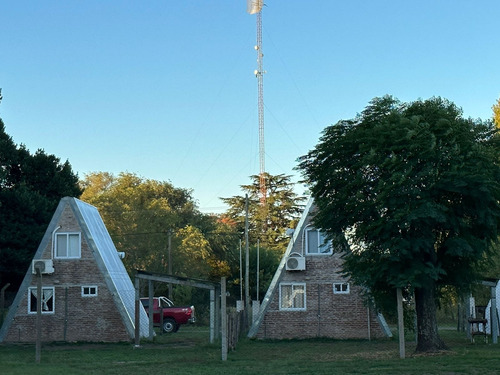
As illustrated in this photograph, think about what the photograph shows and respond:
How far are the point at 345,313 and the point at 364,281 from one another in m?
11.4

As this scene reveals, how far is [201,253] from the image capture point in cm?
6462

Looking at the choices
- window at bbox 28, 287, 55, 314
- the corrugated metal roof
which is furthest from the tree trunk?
window at bbox 28, 287, 55, 314

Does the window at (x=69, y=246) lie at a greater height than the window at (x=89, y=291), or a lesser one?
greater

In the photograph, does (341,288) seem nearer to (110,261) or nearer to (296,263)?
(296,263)

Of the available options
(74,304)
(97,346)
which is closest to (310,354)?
(97,346)

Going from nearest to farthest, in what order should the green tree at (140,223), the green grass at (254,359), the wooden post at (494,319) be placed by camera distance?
the green grass at (254,359) → the wooden post at (494,319) → the green tree at (140,223)

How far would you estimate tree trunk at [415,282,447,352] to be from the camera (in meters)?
24.2

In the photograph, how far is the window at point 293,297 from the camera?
35.7 m

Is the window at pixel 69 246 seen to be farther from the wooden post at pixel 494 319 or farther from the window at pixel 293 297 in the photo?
the wooden post at pixel 494 319

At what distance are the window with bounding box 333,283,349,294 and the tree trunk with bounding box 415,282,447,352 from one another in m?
10.6

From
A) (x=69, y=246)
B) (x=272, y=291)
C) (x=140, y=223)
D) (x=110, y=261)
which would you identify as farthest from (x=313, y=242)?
(x=140, y=223)

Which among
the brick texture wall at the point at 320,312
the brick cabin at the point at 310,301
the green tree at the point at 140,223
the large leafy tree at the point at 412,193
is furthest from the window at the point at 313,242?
the green tree at the point at 140,223

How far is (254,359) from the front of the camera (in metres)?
24.3

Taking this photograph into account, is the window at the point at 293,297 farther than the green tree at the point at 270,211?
No
